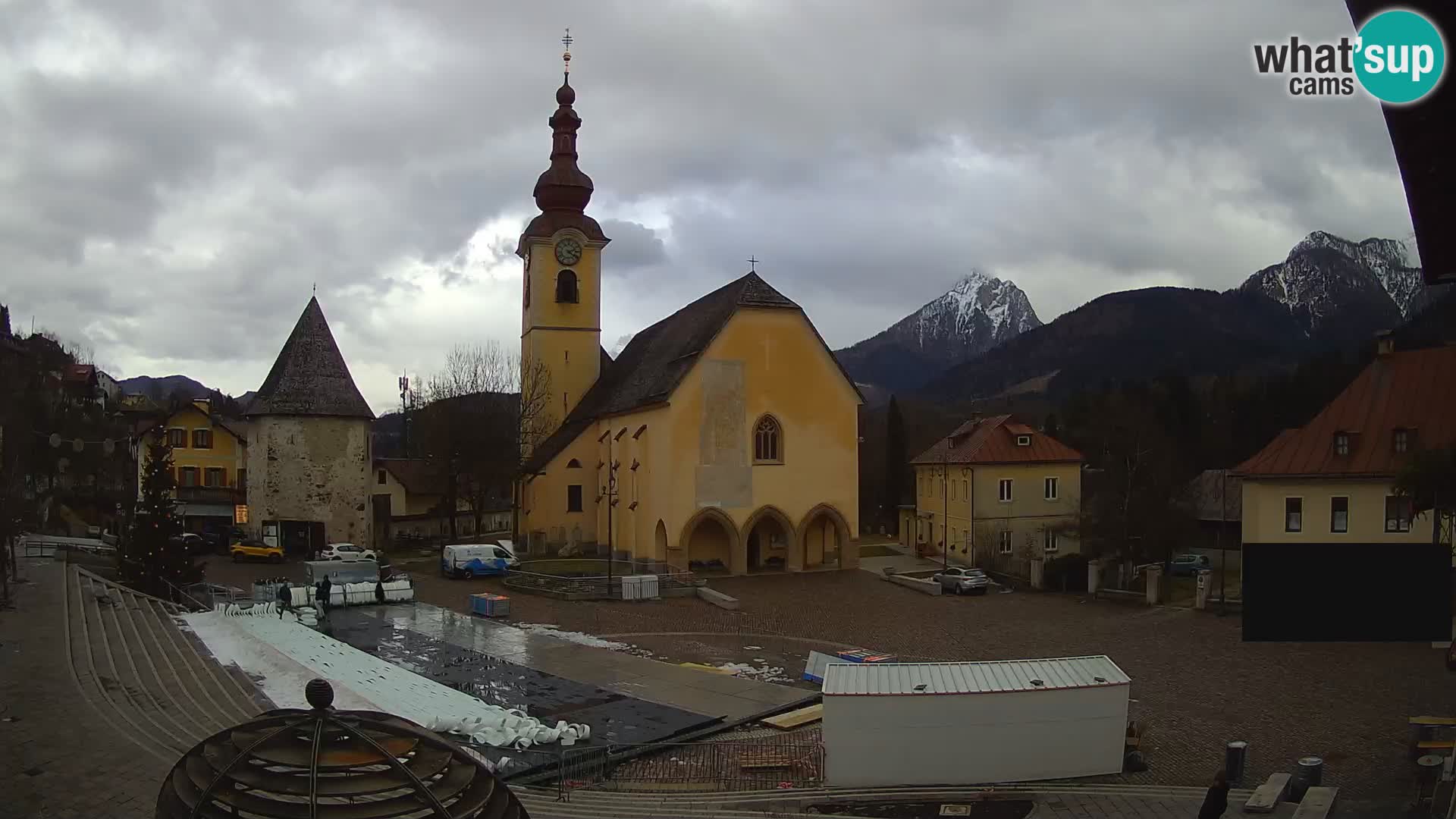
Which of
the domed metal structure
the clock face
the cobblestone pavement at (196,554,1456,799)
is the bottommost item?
the cobblestone pavement at (196,554,1456,799)

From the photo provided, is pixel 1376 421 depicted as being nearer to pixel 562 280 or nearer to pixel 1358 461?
pixel 1358 461

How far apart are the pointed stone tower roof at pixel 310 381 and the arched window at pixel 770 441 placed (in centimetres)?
1647

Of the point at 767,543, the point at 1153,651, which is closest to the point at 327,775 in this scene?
the point at 1153,651

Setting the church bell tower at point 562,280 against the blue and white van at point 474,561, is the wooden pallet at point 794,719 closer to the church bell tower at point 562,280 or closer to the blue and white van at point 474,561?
the blue and white van at point 474,561

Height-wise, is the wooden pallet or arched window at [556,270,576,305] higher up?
arched window at [556,270,576,305]

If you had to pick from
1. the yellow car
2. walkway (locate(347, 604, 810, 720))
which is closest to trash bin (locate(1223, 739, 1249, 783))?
walkway (locate(347, 604, 810, 720))

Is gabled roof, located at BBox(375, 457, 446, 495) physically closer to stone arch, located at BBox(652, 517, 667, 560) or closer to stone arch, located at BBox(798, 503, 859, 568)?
stone arch, located at BBox(652, 517, 667, 560)

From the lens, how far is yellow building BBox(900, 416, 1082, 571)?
133ft

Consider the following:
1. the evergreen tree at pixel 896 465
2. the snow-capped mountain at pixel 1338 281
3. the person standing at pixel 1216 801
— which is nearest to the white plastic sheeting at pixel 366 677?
the person standing at pixel 1216 801

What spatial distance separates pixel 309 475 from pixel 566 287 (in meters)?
13.6

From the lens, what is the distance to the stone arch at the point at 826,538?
123 ft

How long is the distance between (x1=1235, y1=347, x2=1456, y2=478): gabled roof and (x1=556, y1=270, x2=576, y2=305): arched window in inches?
1135

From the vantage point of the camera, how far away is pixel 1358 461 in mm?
26672

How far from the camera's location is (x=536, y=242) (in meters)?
46.1
